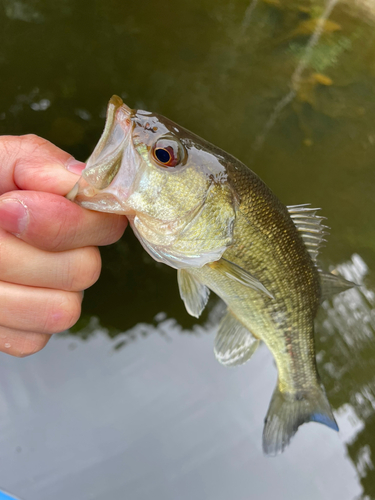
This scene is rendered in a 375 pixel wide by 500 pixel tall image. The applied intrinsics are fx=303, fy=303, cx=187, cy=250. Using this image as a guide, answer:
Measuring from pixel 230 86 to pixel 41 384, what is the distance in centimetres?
248

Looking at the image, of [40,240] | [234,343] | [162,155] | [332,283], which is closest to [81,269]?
[40,240]

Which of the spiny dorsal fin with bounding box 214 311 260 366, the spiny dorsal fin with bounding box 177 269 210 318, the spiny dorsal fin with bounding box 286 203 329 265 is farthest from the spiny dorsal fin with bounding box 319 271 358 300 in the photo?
the spiny dorsal fin with bounding box 177 269 210 318

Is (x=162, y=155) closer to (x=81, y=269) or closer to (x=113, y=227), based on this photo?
(x=113, y=227)

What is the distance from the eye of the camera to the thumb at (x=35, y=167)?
798 millimetres

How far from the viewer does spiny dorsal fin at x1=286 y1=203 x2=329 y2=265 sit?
1.05 m

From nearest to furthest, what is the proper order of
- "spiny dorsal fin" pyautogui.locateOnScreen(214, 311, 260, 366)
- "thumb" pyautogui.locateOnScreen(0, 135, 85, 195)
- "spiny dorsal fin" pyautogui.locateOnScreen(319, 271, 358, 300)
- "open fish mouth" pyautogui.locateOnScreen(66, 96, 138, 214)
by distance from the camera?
"open fish mouth" pyautogui.locateOnScreen(66, 96, 138, 214)
"thumb" pyautogui.locateOnScreen(0, 135, 85, 195)
"spiny dorsal fin" pyautogui.locateOnScreen(319, 271, 358, 300)
"spiny dorsal fin" pyautogui.locateOnScreen(214, 311, 260, 366)

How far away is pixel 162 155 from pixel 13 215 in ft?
1.30

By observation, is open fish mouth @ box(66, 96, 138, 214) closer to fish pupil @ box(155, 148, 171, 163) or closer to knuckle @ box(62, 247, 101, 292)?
fish pupil @ box(155, 148, 171, 163)

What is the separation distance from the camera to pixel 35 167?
0.82m

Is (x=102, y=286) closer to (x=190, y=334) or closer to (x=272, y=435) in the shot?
(x=190, y=334)

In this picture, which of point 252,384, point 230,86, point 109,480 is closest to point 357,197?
point 230,86

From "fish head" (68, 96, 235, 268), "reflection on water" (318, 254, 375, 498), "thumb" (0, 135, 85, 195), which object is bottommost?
"reflection on water" (318, 254, 375, 498)

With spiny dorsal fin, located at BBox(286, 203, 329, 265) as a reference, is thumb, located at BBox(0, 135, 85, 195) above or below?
below

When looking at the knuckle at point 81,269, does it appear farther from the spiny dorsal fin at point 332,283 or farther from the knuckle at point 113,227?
the spiny dorsal fin at point 332,283
